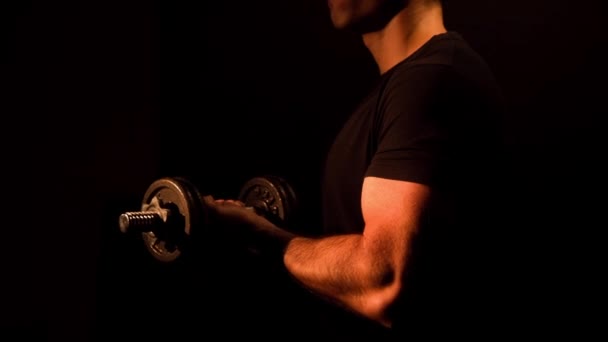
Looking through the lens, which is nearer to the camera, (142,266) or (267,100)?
(142,266)

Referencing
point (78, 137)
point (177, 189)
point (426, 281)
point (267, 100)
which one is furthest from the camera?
point (267, 100)

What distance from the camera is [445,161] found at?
2.57 feet

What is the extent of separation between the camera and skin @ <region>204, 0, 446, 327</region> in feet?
2.57

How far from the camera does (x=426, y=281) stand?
0.80 metres

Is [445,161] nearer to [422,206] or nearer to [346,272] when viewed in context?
[422,206]

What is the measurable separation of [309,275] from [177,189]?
12.1 inches

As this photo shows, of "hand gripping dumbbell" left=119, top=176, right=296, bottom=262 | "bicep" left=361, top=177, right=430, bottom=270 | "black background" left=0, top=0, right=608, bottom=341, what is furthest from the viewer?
"black background" left=0, top=0, right=608, bottom=341

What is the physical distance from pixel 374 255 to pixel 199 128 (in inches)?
44.6

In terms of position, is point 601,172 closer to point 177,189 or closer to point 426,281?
point 426,281

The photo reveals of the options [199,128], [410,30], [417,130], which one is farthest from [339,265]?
[199,128]

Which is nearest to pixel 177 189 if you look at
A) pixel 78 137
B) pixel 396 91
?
pixel 396 91

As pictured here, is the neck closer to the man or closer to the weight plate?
the man

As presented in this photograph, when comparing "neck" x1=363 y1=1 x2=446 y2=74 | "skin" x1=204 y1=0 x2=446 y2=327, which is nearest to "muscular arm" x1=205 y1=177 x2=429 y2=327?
"skin" x1=204 y1=0 x2=446 y2=327

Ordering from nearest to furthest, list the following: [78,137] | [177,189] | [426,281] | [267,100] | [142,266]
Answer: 1. [426,281]
2. [177,189]
3. [142,266]
4. [78,137]
5. [267,100]
